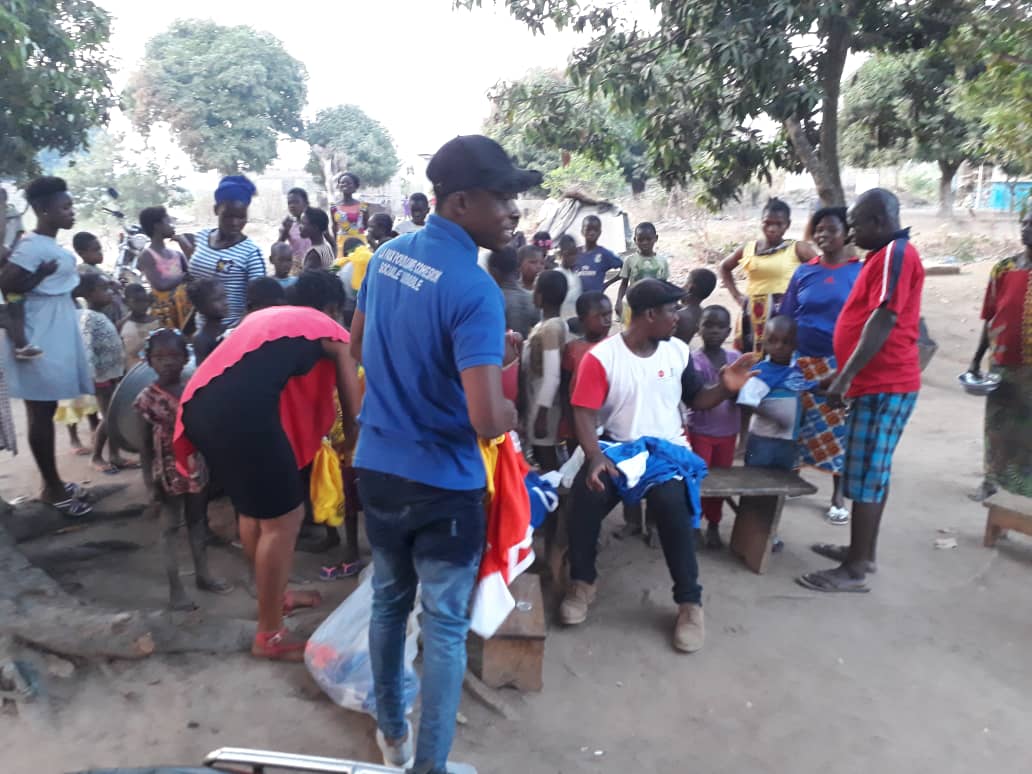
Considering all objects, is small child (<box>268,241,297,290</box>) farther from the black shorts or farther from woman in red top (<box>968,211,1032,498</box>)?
woman in red top (<box>968,211,1032,498</box>)

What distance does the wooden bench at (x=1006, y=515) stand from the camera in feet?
13.5

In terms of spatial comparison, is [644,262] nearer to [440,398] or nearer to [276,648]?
[276,648]

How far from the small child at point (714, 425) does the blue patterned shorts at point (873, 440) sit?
65cm

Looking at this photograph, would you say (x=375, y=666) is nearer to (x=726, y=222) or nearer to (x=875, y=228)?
(x=875, y=228)

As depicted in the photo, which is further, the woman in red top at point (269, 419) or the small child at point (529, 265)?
the small child at point (529, 265)

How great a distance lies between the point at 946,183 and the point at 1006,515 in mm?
18739

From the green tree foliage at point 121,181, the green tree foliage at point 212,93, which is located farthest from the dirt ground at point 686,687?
the green tree foliage at point 212,93

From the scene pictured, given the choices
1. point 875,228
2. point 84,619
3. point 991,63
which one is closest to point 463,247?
point 84,619

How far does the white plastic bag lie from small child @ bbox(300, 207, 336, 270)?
3871 millimetres

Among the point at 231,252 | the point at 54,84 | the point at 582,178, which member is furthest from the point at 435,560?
the point at 582,178

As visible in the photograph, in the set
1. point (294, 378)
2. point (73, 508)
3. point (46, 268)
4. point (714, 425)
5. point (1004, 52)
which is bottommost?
point (73, 508)

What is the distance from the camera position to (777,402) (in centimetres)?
423

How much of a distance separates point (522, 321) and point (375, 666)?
2.57 m

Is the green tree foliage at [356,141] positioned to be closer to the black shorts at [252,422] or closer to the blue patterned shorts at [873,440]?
the blue patterned shorts at [873,440]
